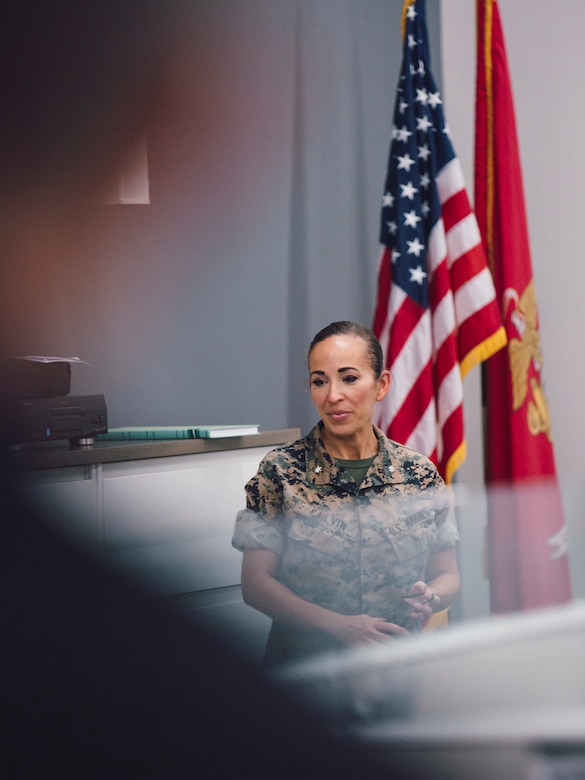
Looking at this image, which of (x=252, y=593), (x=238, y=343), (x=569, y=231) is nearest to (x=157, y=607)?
(x=252, y=593)

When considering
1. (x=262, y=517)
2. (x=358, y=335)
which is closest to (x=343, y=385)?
(x=358, y=335)

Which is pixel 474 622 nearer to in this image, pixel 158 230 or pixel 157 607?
pixel 157 607

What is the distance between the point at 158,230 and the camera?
183cm

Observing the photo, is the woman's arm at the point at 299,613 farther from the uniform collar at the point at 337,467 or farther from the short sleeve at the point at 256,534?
the uniform collar at the point at 337,467

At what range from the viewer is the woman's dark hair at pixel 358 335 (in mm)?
830

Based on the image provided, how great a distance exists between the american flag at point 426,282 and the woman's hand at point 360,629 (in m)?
1.54

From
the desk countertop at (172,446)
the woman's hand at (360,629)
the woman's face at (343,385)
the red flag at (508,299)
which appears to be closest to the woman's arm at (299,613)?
the woman's hand at (360,629)

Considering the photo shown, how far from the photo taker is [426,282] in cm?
204

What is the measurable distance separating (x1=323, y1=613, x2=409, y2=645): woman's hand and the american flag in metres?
1.54

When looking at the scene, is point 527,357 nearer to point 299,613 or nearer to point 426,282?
point 426,282

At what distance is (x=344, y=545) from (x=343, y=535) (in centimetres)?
1

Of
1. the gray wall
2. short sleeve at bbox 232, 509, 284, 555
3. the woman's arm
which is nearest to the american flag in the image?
the gray wall

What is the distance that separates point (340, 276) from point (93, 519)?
198 cm

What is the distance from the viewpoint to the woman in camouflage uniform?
418mm
